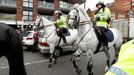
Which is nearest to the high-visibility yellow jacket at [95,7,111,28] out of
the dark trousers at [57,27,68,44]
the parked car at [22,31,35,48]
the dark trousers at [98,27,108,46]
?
the dark trousers at [98,27,108,46]

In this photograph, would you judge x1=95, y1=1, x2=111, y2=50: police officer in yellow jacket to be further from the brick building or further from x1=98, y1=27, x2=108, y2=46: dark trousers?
the brick building

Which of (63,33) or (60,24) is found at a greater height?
(60,24)

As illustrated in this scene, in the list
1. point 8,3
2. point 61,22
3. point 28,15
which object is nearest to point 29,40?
point 61,22

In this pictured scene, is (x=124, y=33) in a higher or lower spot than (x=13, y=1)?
lower

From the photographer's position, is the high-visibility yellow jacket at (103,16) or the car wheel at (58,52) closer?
the high-visibility yellow jacket at (103,16)

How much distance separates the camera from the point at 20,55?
4188 millimetres

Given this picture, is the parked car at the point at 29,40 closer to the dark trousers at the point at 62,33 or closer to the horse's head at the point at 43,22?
the horse's head at the point at 43,22

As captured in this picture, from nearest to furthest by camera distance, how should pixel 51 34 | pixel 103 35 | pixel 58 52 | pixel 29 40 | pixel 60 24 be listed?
pixel 103 35 → pixel 51 34 → pixel 60 24 → pixel 58 52 → pixel 29 40

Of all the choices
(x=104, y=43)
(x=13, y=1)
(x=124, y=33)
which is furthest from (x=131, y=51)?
(x=13, y=1)

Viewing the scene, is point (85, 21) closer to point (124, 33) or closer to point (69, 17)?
point (69, 17)

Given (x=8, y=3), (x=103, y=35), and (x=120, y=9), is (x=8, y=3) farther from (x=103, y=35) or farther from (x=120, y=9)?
(x=120, y=9)

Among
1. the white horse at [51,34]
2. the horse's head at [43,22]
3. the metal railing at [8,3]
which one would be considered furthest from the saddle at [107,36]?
the metal railing at [8,3]

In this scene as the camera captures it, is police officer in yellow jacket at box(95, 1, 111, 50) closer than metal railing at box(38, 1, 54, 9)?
Yes

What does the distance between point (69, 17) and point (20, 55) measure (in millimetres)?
3028
